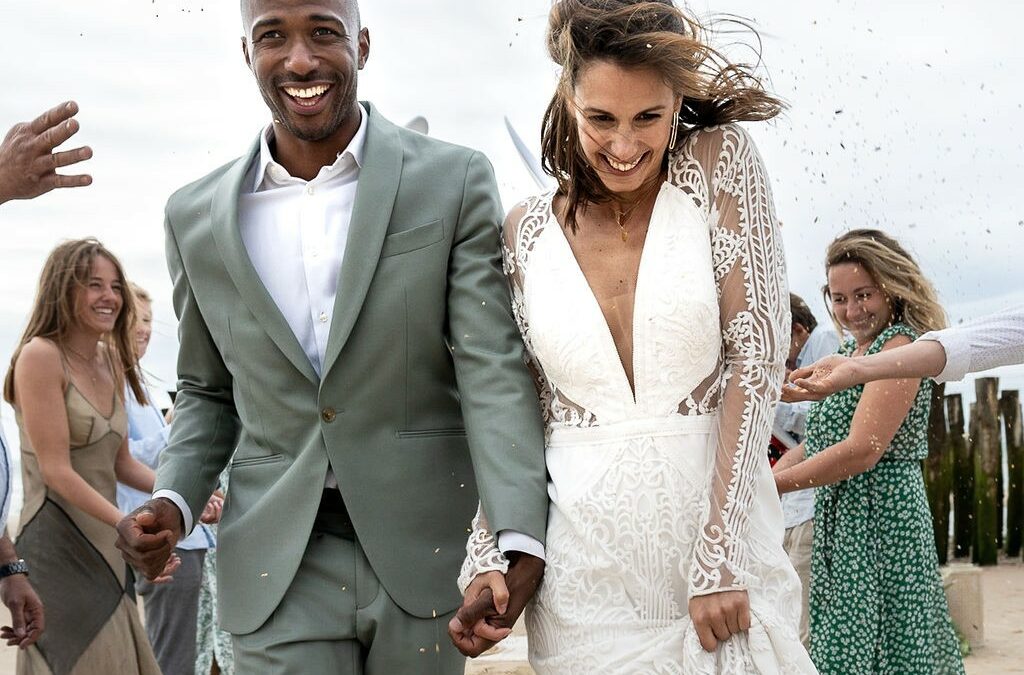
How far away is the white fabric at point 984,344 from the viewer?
4.18 m

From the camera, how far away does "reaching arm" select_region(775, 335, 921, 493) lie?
4.87 meters

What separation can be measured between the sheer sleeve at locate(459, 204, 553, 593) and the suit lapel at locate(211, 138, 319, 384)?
1.65 feet

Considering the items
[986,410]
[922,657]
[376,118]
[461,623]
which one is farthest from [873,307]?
[986,410]

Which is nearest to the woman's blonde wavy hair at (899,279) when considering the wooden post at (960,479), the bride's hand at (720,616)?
the bride's hand at (720,616)

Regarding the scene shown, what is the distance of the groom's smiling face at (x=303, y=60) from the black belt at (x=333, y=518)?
2.90ft

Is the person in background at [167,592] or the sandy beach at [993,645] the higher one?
the person in background at [167,592]

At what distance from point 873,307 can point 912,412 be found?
0.43m

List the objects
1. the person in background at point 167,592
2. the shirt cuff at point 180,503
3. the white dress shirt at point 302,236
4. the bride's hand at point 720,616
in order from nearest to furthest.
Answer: the bride's hand at point 720,616
the white dress shirt at point 302,236
the shirt cuff at point 180,503
the person in background at point 167,592

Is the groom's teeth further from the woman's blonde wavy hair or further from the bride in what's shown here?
the woman's blonde wavy hair

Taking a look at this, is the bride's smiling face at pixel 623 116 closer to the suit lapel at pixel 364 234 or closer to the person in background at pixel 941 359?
the suit lapel at pixel 364 234

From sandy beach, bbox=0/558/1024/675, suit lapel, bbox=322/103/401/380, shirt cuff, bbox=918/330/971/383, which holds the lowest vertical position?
sandy beach, bbox=0/558/1024/675

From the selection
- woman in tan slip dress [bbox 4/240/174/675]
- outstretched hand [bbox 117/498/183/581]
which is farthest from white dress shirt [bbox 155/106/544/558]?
woman in tan slip dress [bbox 4/240/174/675]

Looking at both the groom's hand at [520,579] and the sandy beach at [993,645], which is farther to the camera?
the sandy beach at [993,645]

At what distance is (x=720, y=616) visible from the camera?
8.92 ft
